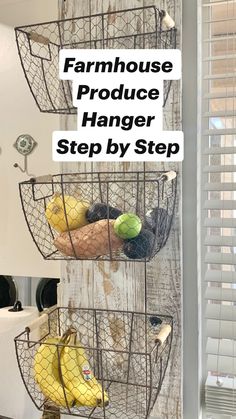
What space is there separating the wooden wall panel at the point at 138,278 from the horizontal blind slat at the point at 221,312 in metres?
0.08

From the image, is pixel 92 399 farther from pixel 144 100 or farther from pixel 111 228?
pixel 144 100

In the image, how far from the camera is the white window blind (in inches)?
40.9

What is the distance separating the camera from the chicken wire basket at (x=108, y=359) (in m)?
0.96

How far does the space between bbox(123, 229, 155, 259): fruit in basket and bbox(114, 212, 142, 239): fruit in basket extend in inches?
0.7

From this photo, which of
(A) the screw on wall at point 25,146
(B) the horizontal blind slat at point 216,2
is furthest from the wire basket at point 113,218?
(B) the horizontal blind slat at point 216,2

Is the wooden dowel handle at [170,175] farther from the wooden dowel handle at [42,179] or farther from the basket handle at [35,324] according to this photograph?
the basket handle at [35,324]

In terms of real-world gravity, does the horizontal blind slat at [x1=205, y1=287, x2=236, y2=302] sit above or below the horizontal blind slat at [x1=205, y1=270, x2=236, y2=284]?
below

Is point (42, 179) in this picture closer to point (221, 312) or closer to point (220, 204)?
point (220, 204)

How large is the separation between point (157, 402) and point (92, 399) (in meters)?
0.20

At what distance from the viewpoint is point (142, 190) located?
1032 millimetres

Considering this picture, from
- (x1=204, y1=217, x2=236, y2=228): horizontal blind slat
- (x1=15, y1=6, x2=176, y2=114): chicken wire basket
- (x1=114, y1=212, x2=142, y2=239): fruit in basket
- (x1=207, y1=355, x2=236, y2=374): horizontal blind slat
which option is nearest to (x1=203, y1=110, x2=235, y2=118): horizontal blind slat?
(x1=15, y1=6, x2=176, y2=114): chicken wire basket

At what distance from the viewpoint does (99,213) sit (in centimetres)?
94

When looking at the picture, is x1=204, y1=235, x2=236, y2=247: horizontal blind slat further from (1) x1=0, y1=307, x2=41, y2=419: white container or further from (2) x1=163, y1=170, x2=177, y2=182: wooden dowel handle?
(1) x1=0, y1=307, x2=41, y2=419: white container

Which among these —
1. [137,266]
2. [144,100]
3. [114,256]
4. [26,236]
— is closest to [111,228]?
[114,256]
